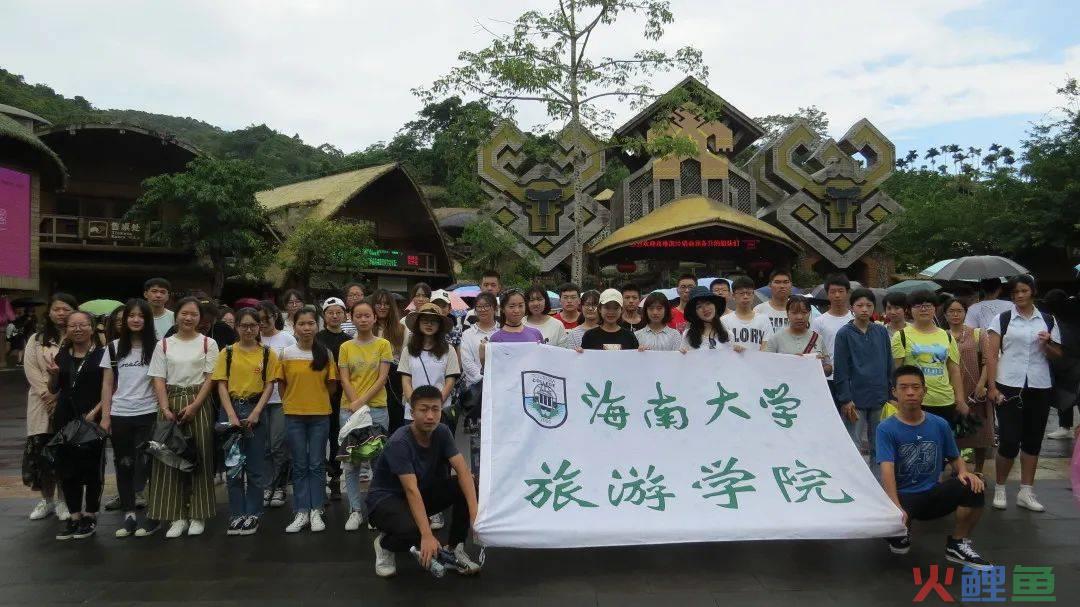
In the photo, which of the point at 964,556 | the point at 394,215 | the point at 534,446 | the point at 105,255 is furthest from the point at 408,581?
the point at 394,215

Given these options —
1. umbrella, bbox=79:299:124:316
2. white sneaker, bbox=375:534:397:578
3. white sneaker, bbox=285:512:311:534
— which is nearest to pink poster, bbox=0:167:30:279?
umbrella, bbox=79:299:124:316

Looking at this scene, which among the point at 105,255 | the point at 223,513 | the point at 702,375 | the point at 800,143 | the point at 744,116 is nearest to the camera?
the point at 702,375

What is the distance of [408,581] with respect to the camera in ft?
12.9

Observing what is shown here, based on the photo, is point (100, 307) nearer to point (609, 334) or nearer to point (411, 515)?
point (609, 334)

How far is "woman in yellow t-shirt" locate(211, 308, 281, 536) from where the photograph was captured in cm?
496

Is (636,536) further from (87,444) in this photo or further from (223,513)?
(87,444)

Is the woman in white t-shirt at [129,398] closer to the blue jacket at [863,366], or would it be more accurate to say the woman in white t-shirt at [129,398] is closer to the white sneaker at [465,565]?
the white sneaker at [465,565]

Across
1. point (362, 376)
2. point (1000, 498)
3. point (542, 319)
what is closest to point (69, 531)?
point (362, 376)

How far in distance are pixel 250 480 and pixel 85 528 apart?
105 centimetres

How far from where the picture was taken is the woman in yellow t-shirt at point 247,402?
4957 millimetres

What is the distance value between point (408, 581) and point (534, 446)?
0.97 meters

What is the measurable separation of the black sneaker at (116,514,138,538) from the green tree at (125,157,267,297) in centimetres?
1509

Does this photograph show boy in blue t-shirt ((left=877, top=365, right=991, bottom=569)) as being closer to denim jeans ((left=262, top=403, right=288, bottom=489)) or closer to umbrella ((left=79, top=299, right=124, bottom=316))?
denim jeans ((left=262, top=403, right=288, bottom=489))

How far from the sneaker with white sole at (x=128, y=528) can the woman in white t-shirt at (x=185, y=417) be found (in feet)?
0.20
